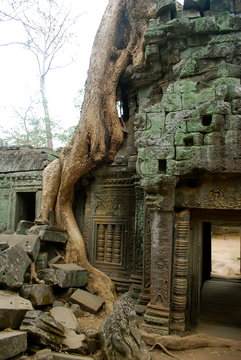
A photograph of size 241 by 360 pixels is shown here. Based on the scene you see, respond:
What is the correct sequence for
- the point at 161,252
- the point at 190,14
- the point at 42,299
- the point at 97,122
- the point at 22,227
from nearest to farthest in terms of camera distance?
the point at 161,252
the point at 42,299
the point at 190,14
the point at 22,227
the point at 97,122

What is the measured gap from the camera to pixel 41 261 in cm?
557

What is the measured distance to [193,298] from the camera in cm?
466

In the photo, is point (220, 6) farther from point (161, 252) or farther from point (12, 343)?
point (12, 343)

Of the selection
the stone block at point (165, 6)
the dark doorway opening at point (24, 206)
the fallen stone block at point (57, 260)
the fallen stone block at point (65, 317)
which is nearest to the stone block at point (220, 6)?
the stone block at point (165, 6)

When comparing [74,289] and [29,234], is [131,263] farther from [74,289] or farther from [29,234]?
[29,234]

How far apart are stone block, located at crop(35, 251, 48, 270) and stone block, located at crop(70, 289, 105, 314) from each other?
777 millimetres

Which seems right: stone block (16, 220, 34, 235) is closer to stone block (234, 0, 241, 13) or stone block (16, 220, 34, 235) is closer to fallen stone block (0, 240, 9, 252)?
fallen stone block (0, 240, 9, 252)

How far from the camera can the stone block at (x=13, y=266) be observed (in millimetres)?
4434

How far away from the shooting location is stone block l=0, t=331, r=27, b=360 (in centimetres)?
329

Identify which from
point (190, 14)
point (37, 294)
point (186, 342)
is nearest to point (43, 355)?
point (37, 294)

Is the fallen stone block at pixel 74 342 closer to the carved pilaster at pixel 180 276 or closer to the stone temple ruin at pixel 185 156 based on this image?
the stone temple ruin at pixel 185 156

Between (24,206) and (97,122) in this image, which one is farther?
(24,206)

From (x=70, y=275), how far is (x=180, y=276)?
210 cm

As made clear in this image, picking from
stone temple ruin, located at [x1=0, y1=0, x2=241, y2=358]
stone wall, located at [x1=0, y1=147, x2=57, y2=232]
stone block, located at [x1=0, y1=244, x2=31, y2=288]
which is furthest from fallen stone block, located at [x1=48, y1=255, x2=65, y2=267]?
stone wall, located at [x1=0, y1=147, x2=57, y2=232]
